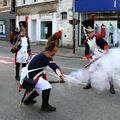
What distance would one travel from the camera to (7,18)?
41.5 m

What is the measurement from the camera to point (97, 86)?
10.7 metres

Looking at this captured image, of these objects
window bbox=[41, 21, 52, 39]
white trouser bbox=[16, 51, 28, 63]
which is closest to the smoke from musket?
white trouser bbox=[16, 51, 28, 63]

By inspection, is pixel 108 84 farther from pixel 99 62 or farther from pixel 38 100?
pixel 38 100

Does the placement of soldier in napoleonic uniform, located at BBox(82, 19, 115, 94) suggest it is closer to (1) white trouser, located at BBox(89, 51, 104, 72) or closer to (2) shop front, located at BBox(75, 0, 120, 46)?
(1) white trouser, located at BBox(89, 51, 104, 72)

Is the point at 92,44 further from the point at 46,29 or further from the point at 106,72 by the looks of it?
the point at 46,29

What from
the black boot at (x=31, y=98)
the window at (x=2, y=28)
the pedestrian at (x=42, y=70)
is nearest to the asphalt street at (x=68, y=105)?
the black boot at (x=31, y=98)

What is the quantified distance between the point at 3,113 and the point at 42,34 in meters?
26.7

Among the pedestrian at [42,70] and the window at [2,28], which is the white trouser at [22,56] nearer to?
the pedestrian at [42,70]

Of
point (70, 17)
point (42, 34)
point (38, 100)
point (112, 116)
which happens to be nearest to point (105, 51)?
point (38, 100)

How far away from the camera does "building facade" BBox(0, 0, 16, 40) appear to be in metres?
40.8

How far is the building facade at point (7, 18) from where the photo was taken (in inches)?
1607

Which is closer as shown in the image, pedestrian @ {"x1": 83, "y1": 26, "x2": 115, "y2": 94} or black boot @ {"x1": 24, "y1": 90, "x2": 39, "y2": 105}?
black boot @ {"x1": 24, "y1": 90, "x2": 39, "y2": 105}

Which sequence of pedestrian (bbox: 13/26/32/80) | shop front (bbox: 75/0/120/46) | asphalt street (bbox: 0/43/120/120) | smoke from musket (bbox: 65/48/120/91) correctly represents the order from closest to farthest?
1. asphalt street (bbox: 0/43/120/120)
2. smoke from musket (bbox: 65/48/120/91)
3. pedestrian (bbox: 13/26/32/80)
4. shop front (bbox: 75/0/120/46)

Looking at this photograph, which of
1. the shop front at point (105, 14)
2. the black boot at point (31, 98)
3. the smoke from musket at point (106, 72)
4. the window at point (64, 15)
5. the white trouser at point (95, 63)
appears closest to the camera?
the black boot at point (31, 98)
